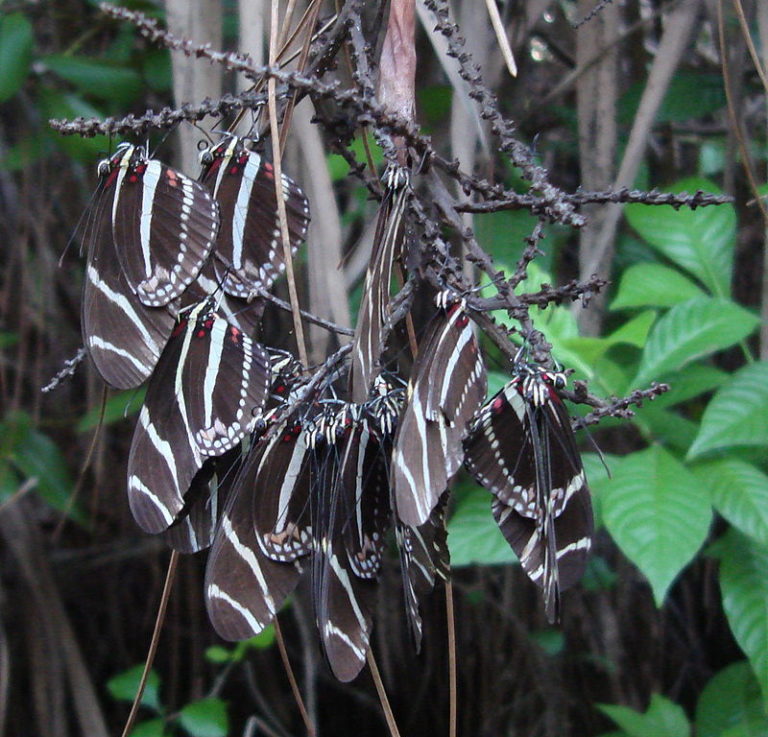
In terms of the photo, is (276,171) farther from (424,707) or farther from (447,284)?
(424,707)

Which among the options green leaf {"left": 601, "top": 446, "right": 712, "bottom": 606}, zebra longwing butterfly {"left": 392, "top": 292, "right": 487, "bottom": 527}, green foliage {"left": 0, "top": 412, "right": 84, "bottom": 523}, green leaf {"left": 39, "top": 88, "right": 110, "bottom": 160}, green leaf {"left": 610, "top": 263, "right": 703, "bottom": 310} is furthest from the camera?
green foliage {"left": 0, "top": 412, "right": 84, "bottom": 523}

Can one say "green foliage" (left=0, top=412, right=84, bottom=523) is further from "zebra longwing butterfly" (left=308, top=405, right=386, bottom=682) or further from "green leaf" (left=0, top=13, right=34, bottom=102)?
"zebra longwing butterfly" (left=308, top=405, right=386, bottom=682)

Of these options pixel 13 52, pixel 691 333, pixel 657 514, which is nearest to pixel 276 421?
pixel 657 514

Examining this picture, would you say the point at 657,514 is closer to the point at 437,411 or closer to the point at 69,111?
the point at 437,411

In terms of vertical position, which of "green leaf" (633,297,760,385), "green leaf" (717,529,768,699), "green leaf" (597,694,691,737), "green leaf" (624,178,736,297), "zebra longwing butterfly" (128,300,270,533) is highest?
"green leaf" (624,178,736,297)

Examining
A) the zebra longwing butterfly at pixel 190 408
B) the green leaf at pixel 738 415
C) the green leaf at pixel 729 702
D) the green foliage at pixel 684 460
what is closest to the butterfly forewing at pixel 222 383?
the zebra longwing butterfly at pixel 190 408

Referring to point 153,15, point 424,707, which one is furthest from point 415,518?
point 424,707

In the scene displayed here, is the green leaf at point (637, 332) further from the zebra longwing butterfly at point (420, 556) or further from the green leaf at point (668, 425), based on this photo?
the zebra longwing butterfly at point (420, 556)

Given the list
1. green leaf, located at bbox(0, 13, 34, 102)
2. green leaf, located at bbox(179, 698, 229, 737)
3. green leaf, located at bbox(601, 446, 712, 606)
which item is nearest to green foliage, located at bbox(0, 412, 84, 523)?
green leaf, located at bbox(179, 698, 229, 737)
